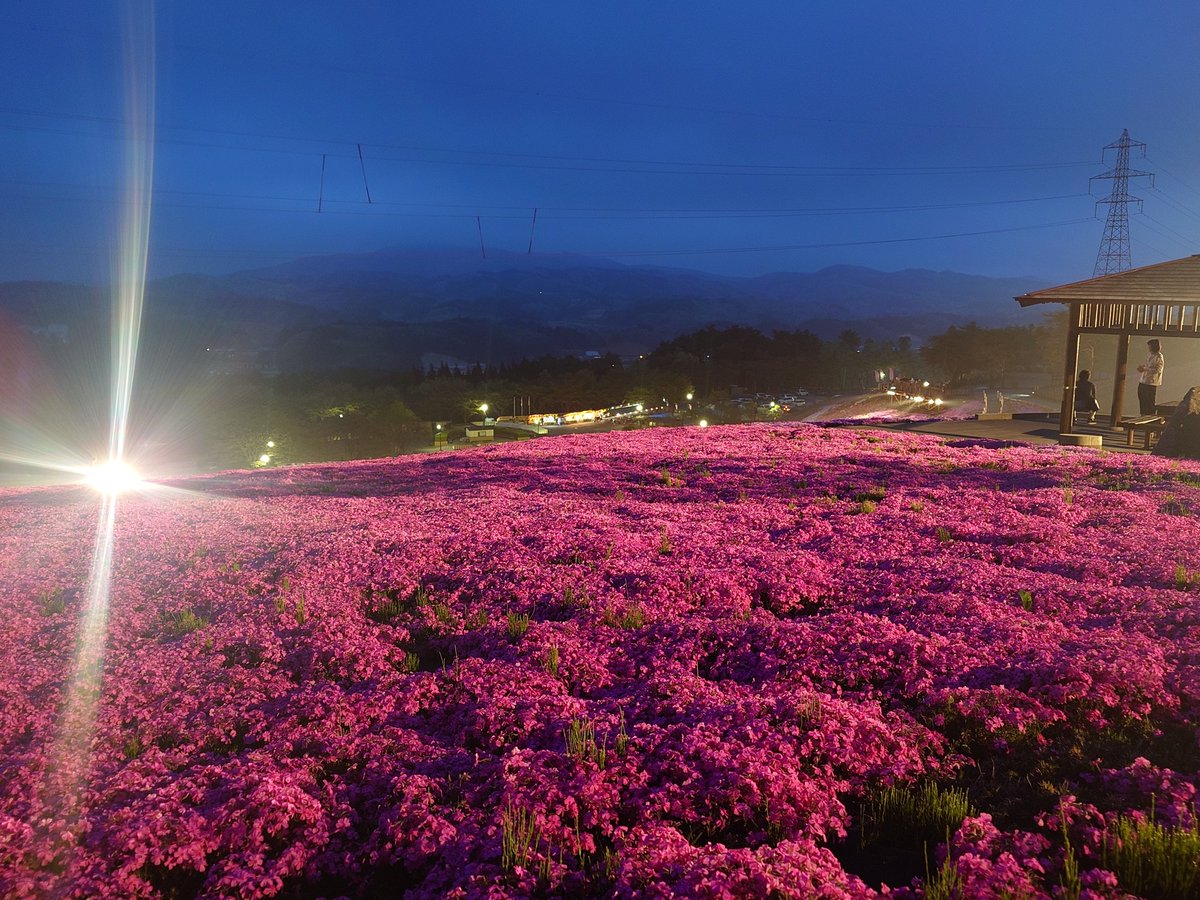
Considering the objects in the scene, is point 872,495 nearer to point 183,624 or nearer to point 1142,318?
point 183,624

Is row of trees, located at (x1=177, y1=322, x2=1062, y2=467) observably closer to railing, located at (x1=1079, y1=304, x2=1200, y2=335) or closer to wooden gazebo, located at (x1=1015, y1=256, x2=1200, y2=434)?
wooden gazebo, located at (x1=1015, y1=256, x2=1200, y2=434)

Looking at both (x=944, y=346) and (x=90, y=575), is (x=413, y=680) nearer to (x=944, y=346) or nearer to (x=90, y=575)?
(x=90, y=575)

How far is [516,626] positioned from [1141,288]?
2369cm

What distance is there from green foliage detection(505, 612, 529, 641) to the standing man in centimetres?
2394

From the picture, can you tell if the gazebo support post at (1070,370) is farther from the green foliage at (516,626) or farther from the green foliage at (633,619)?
the green foliage at (516,626)

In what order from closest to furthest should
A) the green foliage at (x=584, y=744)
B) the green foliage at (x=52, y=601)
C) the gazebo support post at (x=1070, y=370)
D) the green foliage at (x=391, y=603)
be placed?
the green foliage at (x=584, y=744) < the green foliage at (x=391, y=603) < the green foliage at (x=52, y=601) < the gazebo support post at (x=1070, y=370)

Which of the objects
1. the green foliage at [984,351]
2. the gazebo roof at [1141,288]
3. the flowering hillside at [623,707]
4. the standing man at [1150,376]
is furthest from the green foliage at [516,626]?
the green foliage at [984,351]

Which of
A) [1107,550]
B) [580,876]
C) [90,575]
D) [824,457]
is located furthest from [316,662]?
[824,457]

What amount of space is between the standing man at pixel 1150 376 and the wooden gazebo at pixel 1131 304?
76cm

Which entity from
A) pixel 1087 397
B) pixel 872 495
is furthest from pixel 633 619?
pixel 1087 397

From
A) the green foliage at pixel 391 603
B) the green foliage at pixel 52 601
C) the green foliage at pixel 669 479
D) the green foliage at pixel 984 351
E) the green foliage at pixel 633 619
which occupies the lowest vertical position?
the green foliage at pixel 52 601

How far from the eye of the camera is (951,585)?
864 centimetres

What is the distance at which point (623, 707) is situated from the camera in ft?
19.7

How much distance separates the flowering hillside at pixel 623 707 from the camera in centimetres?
416
